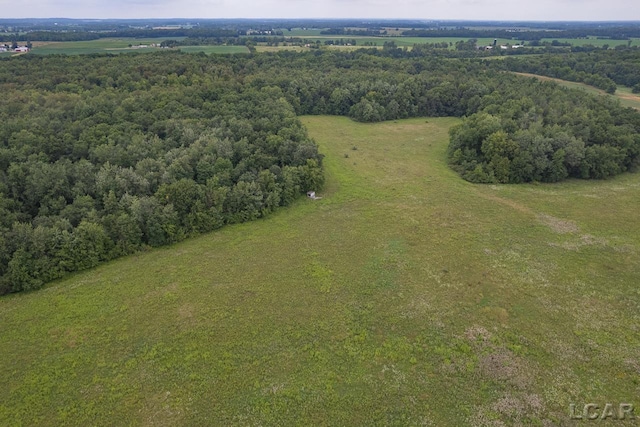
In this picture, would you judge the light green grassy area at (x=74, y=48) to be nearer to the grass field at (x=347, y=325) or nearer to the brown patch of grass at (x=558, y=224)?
the grass field at (x=347, y=325)

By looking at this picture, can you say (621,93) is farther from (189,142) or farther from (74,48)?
(74,48)

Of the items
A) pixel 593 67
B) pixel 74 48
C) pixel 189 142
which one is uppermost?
pixel 74 48

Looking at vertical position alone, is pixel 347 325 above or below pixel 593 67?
below

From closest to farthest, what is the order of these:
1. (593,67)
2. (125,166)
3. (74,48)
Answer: (125,166)
(593,67)
(74,48)

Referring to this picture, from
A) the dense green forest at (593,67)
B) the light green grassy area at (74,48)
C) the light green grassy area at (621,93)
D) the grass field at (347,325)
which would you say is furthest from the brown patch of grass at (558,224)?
the light green grassy area at (74,48)

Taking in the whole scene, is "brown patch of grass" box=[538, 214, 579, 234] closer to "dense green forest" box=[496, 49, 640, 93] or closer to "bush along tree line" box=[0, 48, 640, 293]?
"bush along tree line" box=[0, 48, 640, 293]

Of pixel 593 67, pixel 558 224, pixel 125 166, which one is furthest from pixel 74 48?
pixel 593 67

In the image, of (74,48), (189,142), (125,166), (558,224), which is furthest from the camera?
(74,48)
